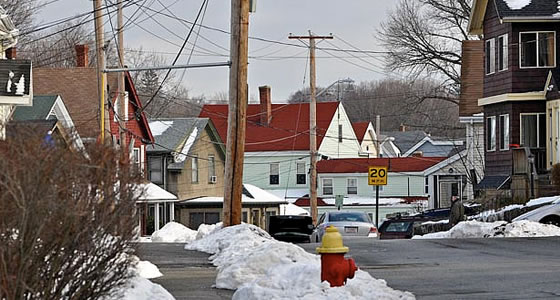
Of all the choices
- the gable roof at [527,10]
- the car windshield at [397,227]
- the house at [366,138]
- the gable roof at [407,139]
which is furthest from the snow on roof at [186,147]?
the gable roof at [407,139]

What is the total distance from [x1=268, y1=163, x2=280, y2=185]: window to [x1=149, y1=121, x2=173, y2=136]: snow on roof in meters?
16.2

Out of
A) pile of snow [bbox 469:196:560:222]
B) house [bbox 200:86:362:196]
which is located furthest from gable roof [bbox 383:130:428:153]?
pile of snow [bbox 469:196:560:222]

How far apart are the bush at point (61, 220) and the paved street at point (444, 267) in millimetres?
1845

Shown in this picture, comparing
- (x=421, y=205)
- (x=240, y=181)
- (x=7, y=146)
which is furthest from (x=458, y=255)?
(x=421, y=205)

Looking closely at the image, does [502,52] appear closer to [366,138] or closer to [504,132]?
[504,132]

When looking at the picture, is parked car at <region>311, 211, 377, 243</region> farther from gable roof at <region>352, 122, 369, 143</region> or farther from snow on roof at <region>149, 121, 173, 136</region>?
gable roof at <region>352, 122, 369, 143</region>

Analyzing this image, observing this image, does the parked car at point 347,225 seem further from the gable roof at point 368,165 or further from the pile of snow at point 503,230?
the gable roof at point 368,165

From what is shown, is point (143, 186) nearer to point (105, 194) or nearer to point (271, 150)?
point (105, 194)

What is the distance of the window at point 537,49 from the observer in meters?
42.2

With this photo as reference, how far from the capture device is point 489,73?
4559cm

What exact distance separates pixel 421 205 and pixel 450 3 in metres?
16.5

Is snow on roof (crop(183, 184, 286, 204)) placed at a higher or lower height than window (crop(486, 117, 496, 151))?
lower

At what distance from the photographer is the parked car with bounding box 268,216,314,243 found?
1437 inches

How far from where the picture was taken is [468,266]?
62.1 feet
